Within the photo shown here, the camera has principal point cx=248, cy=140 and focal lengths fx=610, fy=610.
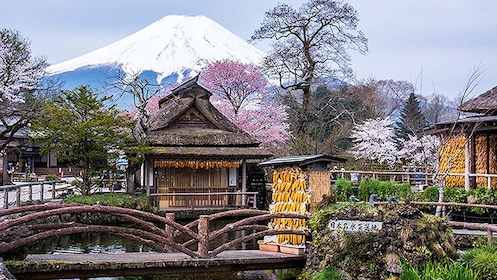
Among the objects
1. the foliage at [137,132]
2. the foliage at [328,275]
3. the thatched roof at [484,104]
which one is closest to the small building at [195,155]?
the foliage at [137,132]

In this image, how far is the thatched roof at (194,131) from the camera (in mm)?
25969

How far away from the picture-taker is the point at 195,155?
83.7ft

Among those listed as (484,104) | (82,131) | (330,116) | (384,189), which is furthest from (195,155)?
(330,116)

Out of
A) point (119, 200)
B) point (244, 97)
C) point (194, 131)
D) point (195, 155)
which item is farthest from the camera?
point (244, 97)

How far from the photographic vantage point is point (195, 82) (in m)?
28.5

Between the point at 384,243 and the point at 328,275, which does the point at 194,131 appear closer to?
the point at 328,275

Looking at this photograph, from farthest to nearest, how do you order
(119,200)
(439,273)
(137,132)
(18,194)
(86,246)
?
(137,132) → (119,200) → (18,194) → (86,246) → (439,273)

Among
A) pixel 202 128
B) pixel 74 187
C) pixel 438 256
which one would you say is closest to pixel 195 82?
pixel 202 128

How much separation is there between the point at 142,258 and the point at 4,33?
19.7 m

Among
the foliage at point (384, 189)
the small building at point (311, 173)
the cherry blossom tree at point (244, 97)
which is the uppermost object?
the cherry blossom tree at point (244, 97)

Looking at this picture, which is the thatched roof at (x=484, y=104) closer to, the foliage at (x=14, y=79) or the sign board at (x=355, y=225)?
the sign board at (x=355, y=225)

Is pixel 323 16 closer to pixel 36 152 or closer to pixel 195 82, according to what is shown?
pixel 195 82

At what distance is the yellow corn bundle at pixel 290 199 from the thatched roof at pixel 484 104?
10.6 metres

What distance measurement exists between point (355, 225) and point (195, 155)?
1546 centimetres
